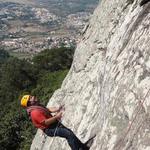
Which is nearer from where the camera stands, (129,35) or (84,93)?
(129,35)

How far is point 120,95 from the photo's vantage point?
12.2m

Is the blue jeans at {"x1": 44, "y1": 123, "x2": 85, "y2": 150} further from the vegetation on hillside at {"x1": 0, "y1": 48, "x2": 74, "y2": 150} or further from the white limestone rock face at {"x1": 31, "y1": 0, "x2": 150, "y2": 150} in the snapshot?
the vegetation on hillside at {"x1": 0, "y1": 48, "x2": 74, "y2": 150}

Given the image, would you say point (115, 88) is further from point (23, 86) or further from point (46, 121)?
point (23, 86)

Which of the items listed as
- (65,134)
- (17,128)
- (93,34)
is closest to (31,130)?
(17,128)

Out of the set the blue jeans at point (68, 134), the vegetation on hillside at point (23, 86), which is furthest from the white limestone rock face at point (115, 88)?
the vegetation on hillside at point (23, 86)

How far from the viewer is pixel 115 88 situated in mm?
12859

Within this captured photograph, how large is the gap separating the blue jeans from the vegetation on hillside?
102ft

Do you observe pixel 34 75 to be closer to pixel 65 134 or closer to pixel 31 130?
pixel 31 130

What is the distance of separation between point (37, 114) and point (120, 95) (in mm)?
4025

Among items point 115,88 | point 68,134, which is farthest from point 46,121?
point 115,88

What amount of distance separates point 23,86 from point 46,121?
72625 millimetres

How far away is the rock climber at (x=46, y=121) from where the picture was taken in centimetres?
1541

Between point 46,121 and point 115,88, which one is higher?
point 115,88

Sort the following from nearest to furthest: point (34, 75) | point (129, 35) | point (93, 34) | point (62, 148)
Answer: point (129, 35)
point (62, 148)
point (93, 34)
point (34, 75)
